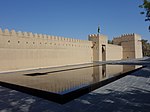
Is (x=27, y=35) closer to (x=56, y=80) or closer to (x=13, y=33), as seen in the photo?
(x=13, y=33)

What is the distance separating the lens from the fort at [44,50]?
10370 millimetres

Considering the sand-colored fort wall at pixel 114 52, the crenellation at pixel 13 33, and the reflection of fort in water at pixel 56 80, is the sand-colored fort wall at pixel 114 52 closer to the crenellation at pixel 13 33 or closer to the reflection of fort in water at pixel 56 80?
the crenellation at pixel 13 33

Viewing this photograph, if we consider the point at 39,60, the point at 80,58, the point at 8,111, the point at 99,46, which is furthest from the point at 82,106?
the point at 99,46

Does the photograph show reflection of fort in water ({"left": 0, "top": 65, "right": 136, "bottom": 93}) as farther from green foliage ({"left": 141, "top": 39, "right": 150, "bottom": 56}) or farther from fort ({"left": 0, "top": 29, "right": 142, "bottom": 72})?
green foliage ({"left": 141, "top": 39, "right": 150, "bottom": 56})

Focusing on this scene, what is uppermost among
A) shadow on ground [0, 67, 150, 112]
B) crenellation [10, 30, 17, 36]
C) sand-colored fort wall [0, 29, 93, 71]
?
crenellation [10, 30, 17, 36]

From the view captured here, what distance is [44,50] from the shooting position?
13.1 meters

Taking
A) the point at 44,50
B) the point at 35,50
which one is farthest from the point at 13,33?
the point at 44,50

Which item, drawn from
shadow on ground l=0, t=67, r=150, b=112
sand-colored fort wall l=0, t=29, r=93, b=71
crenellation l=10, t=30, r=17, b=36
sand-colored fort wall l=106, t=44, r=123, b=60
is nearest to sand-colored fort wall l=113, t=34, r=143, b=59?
sand-colored fort wall l=106, t=44, r=123, b=60

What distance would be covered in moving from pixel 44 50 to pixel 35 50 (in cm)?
100

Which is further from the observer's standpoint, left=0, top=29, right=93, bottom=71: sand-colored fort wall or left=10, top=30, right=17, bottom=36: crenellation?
left=10, top=30, right=17, bottom=36: crenellation

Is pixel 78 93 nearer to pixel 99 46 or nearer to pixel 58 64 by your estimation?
pixel 58 64

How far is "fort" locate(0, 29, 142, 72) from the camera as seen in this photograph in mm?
10370

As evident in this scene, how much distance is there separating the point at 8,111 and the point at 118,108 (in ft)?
6.97

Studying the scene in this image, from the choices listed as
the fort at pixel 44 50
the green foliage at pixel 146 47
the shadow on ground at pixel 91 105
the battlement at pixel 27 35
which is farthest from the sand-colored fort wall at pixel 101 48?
the green foliage at pixel 146 47
